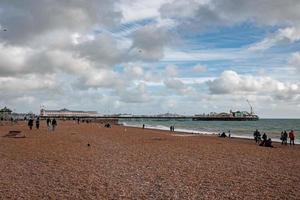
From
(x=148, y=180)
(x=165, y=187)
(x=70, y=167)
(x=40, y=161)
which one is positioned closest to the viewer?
(x=165, y=187)

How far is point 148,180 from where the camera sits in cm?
1234

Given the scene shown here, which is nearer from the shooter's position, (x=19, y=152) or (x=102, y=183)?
(x=102, y=183)

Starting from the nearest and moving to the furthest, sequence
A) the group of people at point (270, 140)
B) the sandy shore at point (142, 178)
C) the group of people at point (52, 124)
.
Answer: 1. the sandy shore at point (142, 178)
2. the group of people at point (270, 140)
3. the group of people at point (52, 124)

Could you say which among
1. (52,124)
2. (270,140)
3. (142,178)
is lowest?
(142,178)

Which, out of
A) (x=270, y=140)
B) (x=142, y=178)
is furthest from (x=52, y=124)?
(x=142, y=178)

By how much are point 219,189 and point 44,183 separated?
512 centimetres

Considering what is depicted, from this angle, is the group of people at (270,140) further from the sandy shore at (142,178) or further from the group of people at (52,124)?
the group of people at (52,124)

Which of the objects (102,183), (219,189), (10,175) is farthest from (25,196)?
(219,189)

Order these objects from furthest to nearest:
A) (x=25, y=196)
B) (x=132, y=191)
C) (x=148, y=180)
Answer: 1. (x=148, y=180)
2. (x=132, y=191)
3. (x=25, y=196)

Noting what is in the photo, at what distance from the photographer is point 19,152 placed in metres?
20.0

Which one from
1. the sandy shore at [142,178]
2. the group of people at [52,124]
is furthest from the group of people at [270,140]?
the group of people at [52,124]

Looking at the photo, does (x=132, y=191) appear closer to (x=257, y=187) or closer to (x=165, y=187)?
(x=165, y=187)

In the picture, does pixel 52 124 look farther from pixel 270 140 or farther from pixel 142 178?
pixel 142 178

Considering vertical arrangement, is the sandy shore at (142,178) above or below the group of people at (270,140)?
below
